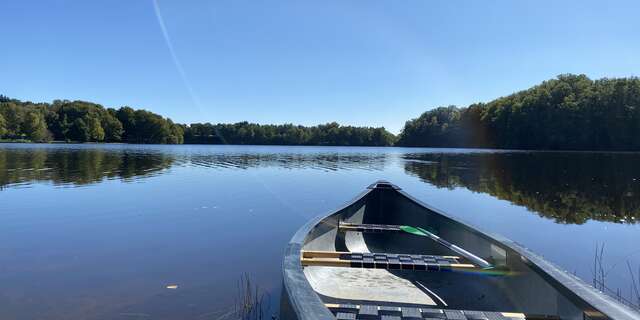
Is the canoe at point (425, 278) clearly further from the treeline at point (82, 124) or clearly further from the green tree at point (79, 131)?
the green tree at point (79, 131)

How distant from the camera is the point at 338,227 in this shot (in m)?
8.41

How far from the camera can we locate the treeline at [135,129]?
316ft

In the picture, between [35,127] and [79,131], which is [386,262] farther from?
[79,131]

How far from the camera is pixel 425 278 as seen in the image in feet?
19.3

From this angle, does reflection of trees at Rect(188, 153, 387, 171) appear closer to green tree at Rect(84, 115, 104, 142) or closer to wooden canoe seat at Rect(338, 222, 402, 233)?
wooden canoe seat at Rect(338, 222, 402, 233)

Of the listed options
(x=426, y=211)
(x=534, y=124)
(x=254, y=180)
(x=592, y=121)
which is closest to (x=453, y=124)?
(x=534, y=124)

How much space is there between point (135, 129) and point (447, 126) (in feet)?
342

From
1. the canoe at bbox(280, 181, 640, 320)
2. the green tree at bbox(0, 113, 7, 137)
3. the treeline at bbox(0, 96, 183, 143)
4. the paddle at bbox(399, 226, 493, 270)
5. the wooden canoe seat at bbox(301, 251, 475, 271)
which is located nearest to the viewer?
the canoe at bbox(280, 181, 640, 320)

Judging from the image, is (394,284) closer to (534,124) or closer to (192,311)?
(192,311)

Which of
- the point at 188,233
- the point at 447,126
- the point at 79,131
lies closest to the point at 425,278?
the point at 188,233

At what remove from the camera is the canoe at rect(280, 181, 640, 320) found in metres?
3.26

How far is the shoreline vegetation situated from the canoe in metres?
88.9

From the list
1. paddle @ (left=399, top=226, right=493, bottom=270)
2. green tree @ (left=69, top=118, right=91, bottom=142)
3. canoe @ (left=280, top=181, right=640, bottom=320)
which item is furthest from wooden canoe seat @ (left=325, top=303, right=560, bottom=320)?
green tree @ (left=69, top=118, right=91, bottom=142)

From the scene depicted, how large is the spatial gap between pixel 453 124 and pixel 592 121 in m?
48.1
